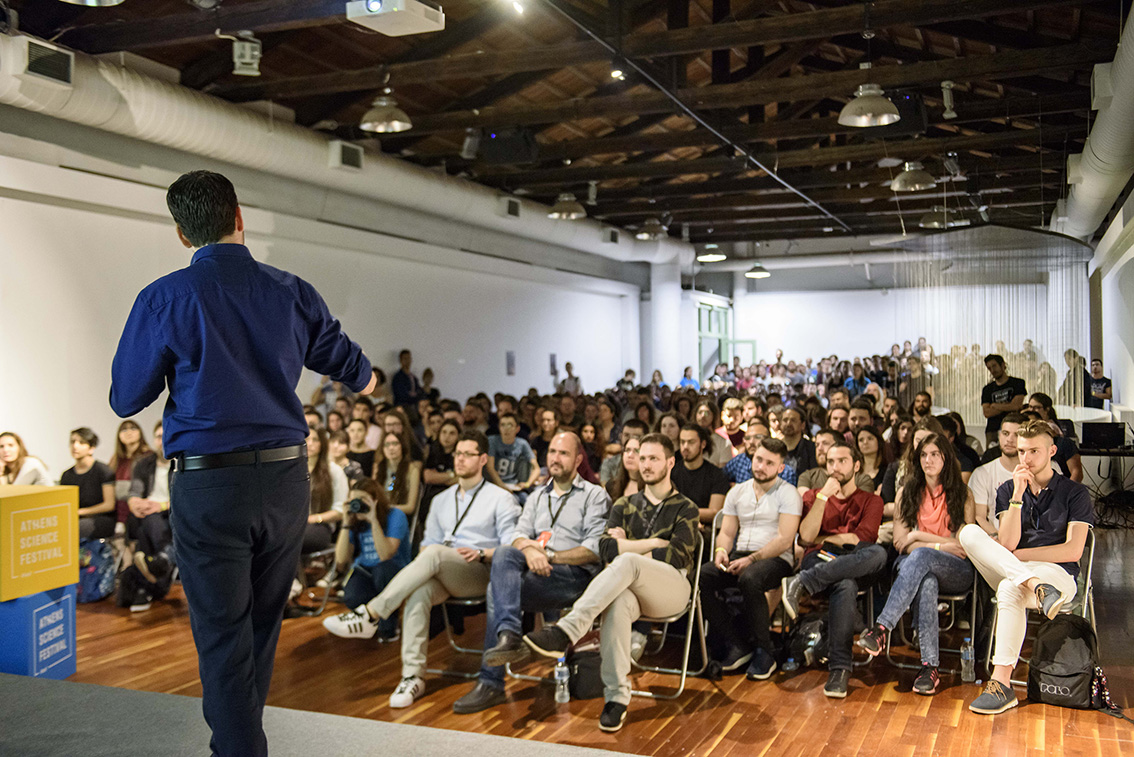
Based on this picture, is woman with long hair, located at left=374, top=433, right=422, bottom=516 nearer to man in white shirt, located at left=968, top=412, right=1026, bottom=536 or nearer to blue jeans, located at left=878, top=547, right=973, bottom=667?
blue jeans, located at left=878, top=547, right=973, bottom=667

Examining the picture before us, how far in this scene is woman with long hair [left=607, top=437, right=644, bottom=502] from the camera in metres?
5.02

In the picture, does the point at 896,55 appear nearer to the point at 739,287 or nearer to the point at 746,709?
the point at 746,709

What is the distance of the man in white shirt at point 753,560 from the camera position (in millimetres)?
4422

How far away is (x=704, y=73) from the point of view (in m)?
10.6

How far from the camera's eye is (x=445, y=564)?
172 inches

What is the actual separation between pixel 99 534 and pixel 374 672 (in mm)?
2667

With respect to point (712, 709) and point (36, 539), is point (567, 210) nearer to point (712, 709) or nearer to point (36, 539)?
point (36, 539)

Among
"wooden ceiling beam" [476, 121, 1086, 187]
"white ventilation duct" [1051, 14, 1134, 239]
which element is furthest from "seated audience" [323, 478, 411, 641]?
"wooden ceiling beam" [476, 121, 1086, 187]

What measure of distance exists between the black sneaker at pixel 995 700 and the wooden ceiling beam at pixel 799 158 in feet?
24.7

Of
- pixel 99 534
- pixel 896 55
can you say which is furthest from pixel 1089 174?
pixel 99 534

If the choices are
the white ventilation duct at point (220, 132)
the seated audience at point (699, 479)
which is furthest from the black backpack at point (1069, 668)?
the white ventilation duct at point (220, 132)

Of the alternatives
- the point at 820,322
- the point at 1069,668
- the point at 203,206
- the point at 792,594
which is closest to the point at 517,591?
the point at 792,594

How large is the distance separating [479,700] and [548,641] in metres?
0.46

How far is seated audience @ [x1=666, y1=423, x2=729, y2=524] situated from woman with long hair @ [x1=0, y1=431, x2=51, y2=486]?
407 centimetres
